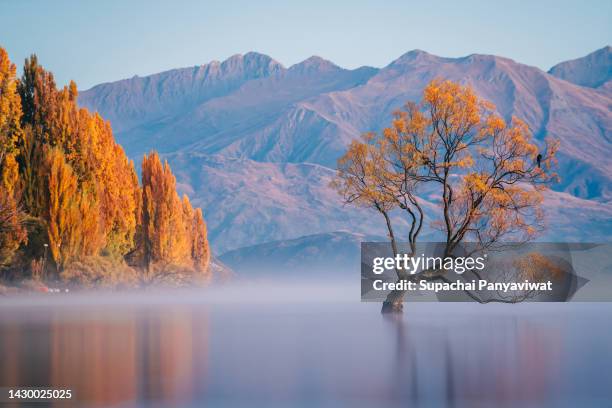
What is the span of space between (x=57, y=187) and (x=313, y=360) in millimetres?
32913

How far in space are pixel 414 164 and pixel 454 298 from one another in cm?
2252

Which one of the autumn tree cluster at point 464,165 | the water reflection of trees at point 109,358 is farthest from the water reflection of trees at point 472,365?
the water reflection of trees at point 109,358

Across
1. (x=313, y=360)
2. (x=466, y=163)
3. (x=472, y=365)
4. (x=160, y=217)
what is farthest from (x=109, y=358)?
(x=160, y=217)

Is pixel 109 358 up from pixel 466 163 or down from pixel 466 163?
down

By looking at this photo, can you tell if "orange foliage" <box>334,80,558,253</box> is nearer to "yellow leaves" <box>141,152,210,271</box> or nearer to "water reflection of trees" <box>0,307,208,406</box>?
"water reflection of trees" <box>0,307,208,406</box>

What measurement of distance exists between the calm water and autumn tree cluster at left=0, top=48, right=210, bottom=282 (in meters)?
10.5

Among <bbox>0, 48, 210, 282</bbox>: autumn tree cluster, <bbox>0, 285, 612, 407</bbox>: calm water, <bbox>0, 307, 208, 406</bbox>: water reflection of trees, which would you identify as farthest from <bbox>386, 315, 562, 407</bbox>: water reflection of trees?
<bbox>0, 48, 210, 282</bbox>: autumn tree cluster

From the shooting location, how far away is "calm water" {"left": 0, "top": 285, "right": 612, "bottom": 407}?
61.5 ft

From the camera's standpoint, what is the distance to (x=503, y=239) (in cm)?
3922

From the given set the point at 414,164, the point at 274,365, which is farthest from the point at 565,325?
the point at 274,365

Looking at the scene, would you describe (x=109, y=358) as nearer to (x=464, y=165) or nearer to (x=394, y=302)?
(x=464, y=165)

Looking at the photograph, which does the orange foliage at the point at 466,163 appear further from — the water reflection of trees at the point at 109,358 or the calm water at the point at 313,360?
the water reflection of trees at the point at 109,358

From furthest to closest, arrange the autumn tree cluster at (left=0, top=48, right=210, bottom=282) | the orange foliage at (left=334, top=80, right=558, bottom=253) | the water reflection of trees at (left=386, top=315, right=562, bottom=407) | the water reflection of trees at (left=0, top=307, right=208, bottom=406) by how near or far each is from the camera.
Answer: the autumn tree cluster at (left=0, top=48, right=210, bottom=282) → the orange foliage at (left=334, top=80, right=558, bottom=253) → the water reflection of trees at (left=0, top=307, right=208, bottom=406) → the water reflection of trees at (left=386, top=315, right=562, bottom=407)

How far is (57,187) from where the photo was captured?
54031 millimetres
